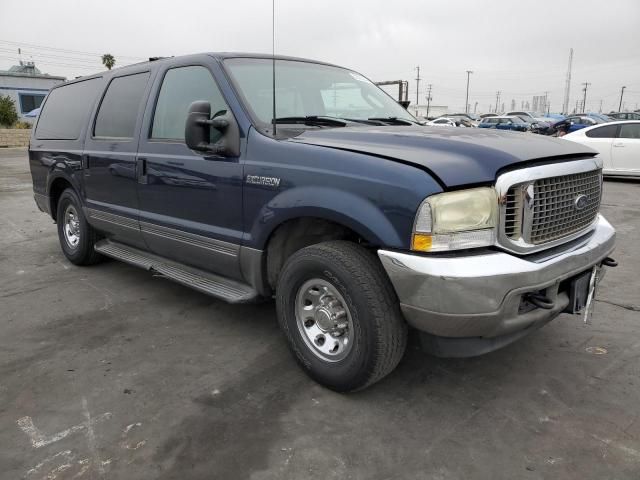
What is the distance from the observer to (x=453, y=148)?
2479 mm

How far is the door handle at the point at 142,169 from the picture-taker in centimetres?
377

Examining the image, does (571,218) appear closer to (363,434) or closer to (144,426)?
(363,434)

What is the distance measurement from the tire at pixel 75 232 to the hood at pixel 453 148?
2988mm

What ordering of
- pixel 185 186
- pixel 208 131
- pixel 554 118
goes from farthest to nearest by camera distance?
pixel 554 118
pixel 185 186
pixel 208 131

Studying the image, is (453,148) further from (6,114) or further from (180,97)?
(6,114)

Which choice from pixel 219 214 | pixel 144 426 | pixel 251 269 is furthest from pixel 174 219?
pixel 144 426

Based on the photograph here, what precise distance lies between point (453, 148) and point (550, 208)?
22.9 inches

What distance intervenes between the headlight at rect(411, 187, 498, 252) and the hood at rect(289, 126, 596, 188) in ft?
0.23

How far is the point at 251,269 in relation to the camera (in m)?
3.13

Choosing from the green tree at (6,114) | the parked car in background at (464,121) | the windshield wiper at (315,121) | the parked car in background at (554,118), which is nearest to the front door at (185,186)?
the windshield wiper at (315,121)

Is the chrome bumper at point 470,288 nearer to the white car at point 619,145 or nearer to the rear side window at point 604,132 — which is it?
the white car at point 619,145

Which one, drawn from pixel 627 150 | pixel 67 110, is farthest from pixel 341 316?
pixel 627 150

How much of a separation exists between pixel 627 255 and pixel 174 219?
4755mm

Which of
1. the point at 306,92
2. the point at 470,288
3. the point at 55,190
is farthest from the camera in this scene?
the point at 55,190
